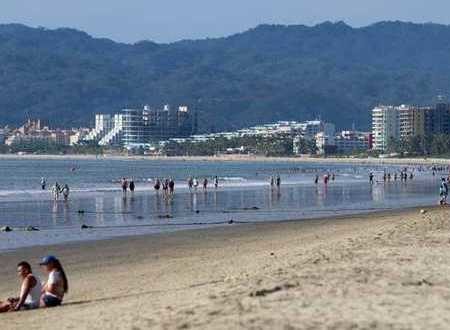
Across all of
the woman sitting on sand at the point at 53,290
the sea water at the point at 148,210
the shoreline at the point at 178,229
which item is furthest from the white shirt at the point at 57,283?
the sea water at the point at 148,210

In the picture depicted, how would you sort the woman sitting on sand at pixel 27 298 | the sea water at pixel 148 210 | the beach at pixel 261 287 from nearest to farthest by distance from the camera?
the beach at pixel 261 287 → the woman sitting on sand at pixel 27 298 → the sea water at pixel 148 210

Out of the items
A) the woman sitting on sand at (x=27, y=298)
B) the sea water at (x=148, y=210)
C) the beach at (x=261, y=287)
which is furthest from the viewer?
the sea water at (x=148, y=210)

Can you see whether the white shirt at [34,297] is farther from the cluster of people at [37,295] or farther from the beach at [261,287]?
the beach at [261,287]

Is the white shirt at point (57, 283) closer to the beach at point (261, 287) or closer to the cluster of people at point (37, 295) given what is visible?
the cluster of people at point (37, 295)

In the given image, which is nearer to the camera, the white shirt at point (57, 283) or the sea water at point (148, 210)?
the white shirt at point (57, 283)

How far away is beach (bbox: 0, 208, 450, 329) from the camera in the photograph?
28.2 feet

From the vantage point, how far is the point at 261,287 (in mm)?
10000

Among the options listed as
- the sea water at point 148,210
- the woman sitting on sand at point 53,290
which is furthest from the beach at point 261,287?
the sea water at point 148,210

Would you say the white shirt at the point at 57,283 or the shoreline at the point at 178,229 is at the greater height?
the white shirt at the point at 57,283

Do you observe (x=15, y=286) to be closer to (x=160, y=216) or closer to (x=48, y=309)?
(x=48, y=309)

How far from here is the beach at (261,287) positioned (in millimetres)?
8594

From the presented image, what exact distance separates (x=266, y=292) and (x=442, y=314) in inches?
73.8

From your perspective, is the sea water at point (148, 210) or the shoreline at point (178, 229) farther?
the sea water at point (148, 210)

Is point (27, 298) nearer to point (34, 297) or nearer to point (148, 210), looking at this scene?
point (34, 297)
